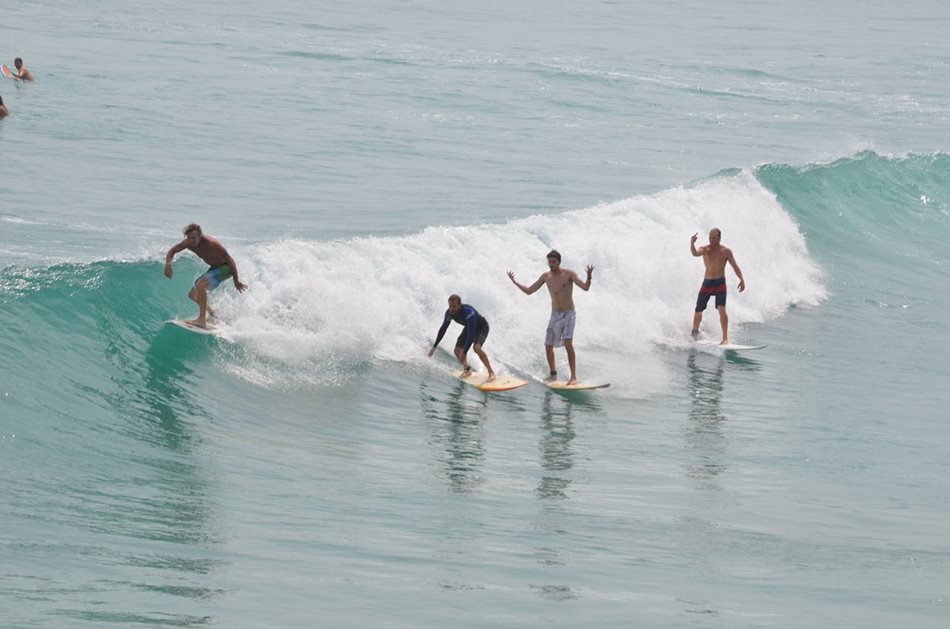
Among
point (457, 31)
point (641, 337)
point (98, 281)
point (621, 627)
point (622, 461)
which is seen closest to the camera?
point (621, 627)

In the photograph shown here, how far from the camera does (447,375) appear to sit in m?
15.5

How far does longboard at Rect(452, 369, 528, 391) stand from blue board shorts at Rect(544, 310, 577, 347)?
0.61 metres

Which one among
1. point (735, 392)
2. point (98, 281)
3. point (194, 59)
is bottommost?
point (735, 392)

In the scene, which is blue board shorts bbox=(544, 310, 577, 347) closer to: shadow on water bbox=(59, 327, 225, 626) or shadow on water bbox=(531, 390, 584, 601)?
shadow on water bbox=(531, 390, 584, 601)

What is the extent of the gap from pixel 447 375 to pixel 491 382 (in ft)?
2.23

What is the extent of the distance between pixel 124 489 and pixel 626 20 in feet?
204

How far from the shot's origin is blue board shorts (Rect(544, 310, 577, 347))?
15.4 m

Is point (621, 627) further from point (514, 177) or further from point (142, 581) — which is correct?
point (514, 177)

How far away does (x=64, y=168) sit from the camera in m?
24.5

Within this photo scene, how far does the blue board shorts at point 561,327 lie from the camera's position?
15.4m

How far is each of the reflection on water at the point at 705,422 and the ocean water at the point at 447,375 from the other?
6 cm

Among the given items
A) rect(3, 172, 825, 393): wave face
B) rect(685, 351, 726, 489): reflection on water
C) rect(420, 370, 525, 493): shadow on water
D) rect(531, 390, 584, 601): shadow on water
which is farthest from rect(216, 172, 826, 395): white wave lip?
rect(531, 390, 584, 601): shadow on water

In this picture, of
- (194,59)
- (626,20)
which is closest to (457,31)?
(626,20)

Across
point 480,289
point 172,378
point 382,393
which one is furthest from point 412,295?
point 172,378
